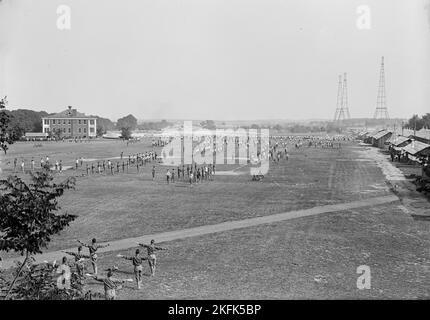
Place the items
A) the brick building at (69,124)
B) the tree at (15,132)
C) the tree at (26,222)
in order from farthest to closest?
the brick building at (69,124)
the tree at (15,132)
the tree at (26,222)

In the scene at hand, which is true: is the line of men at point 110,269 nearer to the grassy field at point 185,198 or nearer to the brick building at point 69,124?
the grassy field at point 185,198

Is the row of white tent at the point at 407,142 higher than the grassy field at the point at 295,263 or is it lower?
higher

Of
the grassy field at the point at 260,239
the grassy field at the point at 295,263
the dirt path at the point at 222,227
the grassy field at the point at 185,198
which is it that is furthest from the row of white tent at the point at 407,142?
the grassy field at the point at 295,263

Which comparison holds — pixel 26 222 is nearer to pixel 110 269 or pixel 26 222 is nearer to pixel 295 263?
pixel 110 269

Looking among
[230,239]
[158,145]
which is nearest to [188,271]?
[230,239]

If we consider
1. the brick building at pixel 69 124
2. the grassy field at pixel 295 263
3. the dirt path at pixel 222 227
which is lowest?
the grassy field at pixel 295 263

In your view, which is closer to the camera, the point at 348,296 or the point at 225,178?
the point at 348,296
